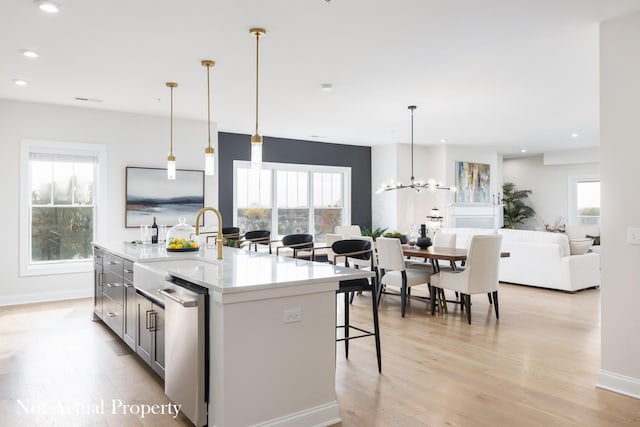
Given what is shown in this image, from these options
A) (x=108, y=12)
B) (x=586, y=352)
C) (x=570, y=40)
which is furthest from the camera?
(x=586, y=352)

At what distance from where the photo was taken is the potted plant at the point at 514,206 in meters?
12.5

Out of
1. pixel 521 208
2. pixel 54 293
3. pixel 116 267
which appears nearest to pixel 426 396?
pixel 116 267

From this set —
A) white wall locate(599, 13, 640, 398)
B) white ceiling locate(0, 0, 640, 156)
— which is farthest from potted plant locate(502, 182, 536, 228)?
white wall locate(599, 13, 640, 398)

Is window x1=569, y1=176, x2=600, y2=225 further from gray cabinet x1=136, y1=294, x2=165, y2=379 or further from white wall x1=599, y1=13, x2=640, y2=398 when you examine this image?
gray cabinet x1=136, y1=294, x2=165, y2=379

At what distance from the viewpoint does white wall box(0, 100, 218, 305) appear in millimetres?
5977

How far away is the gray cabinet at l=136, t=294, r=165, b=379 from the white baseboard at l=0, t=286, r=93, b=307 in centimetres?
337

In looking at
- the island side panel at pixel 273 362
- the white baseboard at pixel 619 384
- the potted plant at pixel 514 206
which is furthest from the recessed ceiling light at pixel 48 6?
the potted plant at pixel 514 206

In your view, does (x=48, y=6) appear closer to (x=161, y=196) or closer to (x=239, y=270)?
(x=239, y=270)

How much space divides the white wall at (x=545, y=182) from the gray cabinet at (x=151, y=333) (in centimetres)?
1101

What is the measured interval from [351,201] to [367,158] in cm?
114

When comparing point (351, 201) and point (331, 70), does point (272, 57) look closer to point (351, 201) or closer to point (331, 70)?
point (331, 70)

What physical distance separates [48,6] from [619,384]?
476 cm

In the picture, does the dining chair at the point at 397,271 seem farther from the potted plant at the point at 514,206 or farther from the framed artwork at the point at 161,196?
the potted plant at the point at 514,206

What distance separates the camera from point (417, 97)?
5797 mm
